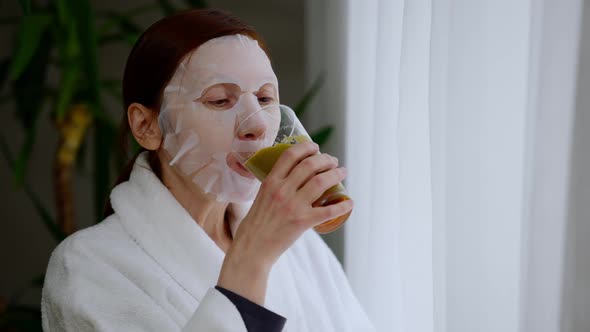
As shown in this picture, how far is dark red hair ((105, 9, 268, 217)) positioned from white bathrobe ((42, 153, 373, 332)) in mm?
139

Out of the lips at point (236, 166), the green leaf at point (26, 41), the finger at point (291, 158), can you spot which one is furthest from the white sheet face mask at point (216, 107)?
the green leaf at point (26, 41)

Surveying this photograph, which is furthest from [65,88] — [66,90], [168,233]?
[168,233]

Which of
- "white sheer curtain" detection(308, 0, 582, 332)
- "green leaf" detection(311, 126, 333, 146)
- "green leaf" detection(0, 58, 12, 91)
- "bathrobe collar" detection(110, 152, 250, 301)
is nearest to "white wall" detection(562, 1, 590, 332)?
"white sheer curtain" detection(308, 0, 582, 332)

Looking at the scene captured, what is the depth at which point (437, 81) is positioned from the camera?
83cm

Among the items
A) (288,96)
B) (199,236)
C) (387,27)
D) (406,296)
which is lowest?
(406,296)

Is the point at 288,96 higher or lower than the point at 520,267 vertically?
higher

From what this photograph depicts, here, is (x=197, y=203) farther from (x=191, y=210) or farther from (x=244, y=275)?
(x=244, y=275)

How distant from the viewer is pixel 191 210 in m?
0.98

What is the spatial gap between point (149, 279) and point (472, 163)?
18.9 inches

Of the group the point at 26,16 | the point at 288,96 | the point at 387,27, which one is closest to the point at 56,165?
the point at 26,16

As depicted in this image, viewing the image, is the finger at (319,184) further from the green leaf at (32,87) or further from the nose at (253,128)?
the green leaf at (32,87)

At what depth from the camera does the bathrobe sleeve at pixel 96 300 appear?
2.58 ft

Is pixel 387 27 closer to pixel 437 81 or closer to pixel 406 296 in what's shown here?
pixel 437 81

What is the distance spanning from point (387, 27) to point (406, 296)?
1.55 feet
